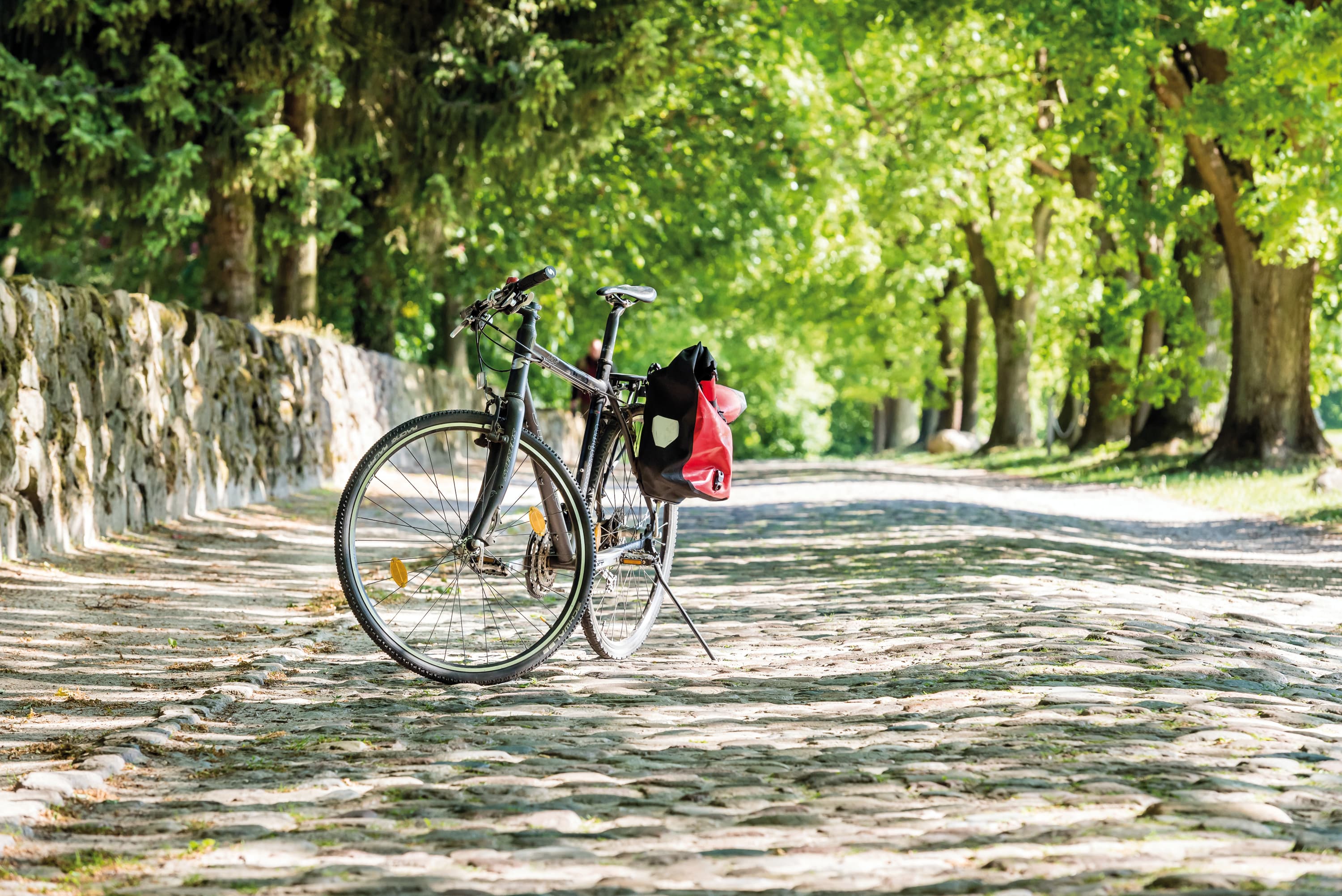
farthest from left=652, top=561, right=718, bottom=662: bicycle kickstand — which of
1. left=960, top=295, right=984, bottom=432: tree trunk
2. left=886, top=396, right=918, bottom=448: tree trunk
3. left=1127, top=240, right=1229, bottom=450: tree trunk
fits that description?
left=886, top=396, right=918, bottom=448: tree trunk

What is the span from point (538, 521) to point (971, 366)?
31.7 meters

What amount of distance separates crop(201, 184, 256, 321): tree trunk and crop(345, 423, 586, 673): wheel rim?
12.4 metres

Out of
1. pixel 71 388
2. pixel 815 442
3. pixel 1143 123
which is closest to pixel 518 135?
pixel 1143 123

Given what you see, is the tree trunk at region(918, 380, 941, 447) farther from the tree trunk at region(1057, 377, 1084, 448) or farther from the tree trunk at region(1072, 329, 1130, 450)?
the tree trunk at region(1072, 329, 1130, 450)

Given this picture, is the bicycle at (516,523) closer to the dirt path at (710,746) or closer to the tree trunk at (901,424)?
the dirt path at (710,746)

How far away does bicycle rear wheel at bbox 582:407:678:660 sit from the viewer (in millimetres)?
6141

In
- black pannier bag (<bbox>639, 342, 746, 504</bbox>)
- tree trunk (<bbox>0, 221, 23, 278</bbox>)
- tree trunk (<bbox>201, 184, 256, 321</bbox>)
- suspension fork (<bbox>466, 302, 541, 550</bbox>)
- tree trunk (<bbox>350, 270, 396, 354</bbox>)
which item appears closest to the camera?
suspension fork (<bbox>466, 302, 541, 550</bbox>)

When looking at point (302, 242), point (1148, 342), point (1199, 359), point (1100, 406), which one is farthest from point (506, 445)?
point (1100, 406)

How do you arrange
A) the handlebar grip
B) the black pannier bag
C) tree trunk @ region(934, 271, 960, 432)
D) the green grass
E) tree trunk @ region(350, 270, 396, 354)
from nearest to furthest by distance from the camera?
1. the handlebar grip
2. the black pannier bag
3. the green grass
4. tree trunk @ region(350, 270, 396, 354)
5. tree trunk @ region(934, 271, 960, 432)

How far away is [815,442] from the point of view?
74.4 meters

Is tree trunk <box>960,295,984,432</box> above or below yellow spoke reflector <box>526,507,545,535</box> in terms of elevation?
above

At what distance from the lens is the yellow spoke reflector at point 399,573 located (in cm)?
575

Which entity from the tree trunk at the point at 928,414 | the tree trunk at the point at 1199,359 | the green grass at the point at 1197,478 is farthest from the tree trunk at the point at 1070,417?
the tree trunk at the point at 928,414

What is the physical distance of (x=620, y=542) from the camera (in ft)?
20.6
